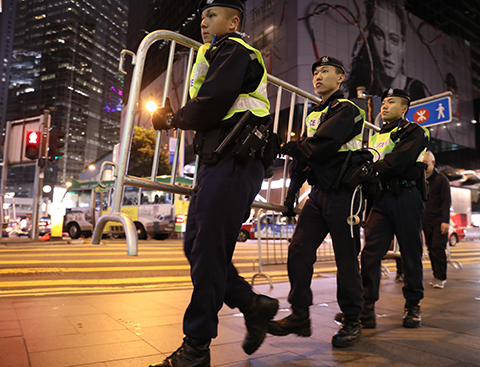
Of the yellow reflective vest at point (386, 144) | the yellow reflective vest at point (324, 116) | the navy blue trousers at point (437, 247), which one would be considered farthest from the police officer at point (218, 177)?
the navy blue trousers at point (437, 247)

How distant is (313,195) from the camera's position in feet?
8.98

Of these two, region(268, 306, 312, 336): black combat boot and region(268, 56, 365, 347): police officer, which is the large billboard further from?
region(268, 306, 312, 336): black combat boot

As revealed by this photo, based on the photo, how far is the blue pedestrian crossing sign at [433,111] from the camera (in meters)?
6.91

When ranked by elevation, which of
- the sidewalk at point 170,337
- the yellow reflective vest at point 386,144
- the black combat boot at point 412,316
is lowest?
the sidewalk at point 170,337

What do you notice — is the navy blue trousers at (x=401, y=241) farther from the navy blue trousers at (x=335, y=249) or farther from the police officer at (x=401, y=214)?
the navy blue trousers at (x=335, y=249)

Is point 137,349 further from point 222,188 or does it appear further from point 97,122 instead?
point 97,122

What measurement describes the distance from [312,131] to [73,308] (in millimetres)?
2505

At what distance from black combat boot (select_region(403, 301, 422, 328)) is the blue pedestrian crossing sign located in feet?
16.2

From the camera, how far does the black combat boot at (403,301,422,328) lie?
2874 millimetres

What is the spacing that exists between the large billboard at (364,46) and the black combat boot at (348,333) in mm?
23357

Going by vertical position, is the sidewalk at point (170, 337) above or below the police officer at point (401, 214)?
below

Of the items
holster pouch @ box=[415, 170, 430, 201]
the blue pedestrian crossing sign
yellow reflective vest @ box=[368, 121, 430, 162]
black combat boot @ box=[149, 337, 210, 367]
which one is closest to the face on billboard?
the blue pedestrian crossing sign

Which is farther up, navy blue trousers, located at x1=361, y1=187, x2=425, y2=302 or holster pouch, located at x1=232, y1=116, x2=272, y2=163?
holster pouch, located at x1=232, y1=116, x2=272, y2=163

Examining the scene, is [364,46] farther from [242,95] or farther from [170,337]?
[170,337]
